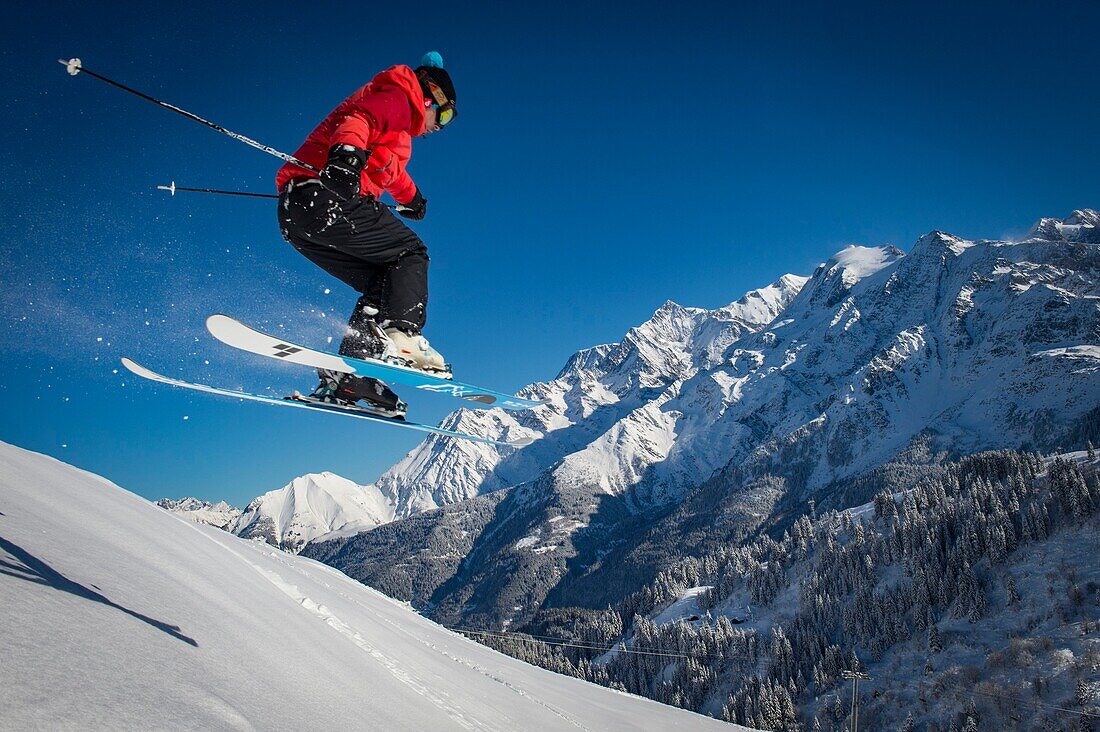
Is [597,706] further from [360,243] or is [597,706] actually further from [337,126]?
[337,126]

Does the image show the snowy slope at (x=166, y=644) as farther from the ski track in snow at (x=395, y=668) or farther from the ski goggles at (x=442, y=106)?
the ski goggles at (x=442, y=106)

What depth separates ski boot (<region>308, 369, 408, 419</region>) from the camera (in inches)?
258

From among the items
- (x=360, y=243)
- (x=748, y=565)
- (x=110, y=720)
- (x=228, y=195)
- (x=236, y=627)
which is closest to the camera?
(x=110, y=720)

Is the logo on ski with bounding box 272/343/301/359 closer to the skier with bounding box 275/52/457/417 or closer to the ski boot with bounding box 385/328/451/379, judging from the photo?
the skier with bounding box 275/52/457/417

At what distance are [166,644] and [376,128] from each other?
4348 millimetres

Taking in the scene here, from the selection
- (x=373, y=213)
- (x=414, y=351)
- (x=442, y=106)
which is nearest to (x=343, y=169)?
(x=373, y=213)

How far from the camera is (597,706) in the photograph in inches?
496

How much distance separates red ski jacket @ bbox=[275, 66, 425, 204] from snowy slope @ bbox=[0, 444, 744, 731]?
3.58 metres

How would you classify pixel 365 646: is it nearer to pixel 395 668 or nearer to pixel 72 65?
pixel 395 668

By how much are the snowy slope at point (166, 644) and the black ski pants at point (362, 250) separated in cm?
275

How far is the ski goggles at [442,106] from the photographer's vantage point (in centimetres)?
548

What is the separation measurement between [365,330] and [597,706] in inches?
A: 434

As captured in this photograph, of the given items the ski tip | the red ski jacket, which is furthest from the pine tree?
the ski tip

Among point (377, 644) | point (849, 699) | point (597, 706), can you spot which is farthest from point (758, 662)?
point (377, 644)
